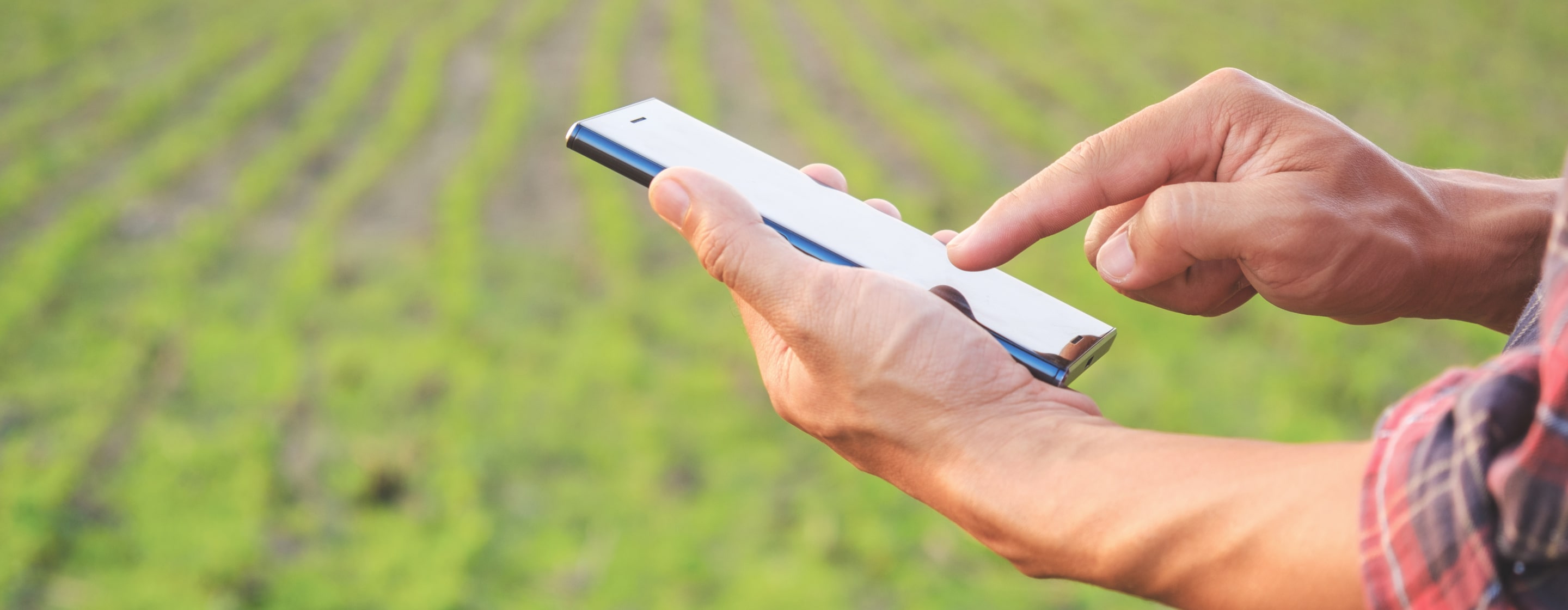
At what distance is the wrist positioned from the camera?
5.44 ft

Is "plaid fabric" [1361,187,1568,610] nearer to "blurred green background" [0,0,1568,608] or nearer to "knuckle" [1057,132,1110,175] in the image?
"knuckle" [1057,132,1110,175]

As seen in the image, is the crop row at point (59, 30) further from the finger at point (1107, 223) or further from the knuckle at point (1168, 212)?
the knuckle at point (1168, 212)

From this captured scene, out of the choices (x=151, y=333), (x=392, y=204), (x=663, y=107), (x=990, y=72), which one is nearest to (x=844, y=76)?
(x=990, y=72)

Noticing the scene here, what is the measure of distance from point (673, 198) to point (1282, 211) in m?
0.97

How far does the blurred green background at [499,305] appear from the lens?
3.10 metres

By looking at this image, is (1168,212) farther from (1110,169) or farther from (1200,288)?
(1200,288)

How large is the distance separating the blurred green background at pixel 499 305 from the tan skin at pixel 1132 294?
1547mm

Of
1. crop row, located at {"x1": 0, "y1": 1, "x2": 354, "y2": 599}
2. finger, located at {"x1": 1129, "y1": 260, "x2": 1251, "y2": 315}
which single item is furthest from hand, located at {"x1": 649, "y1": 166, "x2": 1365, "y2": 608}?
crop row, located at {"x1": 0, "y1": 1, "x2": 354, "y2": 599}

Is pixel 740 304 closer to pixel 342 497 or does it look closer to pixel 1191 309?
pixel 1191 309

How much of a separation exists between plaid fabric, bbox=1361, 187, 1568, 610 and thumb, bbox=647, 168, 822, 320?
832 millimetres

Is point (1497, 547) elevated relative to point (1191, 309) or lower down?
lower down

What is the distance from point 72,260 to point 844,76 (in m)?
4.83

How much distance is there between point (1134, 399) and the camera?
388 centimetres

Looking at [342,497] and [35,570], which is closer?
[35,570]
